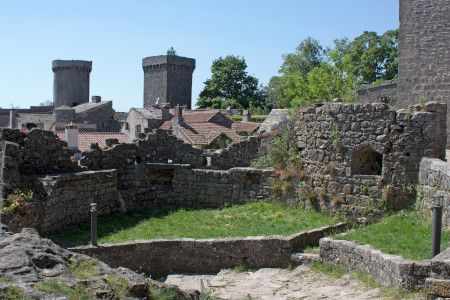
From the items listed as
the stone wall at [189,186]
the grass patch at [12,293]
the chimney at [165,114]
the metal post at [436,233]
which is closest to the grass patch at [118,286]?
the grass patch at [12,293]

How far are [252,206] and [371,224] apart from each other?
10.3 feet

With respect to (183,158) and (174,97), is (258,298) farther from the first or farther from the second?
(174,97)

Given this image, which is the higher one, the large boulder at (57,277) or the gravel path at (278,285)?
the large boulder at (57,277)

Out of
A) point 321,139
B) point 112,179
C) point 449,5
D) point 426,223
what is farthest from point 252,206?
point 449,5

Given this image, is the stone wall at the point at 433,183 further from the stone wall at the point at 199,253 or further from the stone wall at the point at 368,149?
the stone wall at the point at 199,253

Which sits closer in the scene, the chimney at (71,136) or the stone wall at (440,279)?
the stone wall at (440,279)

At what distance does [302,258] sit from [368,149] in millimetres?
2998

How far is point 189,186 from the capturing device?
51.4ft

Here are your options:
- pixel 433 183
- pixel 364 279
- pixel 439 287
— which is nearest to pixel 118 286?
pixel 439 287

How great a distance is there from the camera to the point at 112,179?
14.9 meters

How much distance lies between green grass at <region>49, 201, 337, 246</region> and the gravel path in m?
1.24

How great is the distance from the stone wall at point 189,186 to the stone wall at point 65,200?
70 cm

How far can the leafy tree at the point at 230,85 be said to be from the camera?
242ft

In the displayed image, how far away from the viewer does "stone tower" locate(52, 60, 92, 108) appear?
3578 inches
